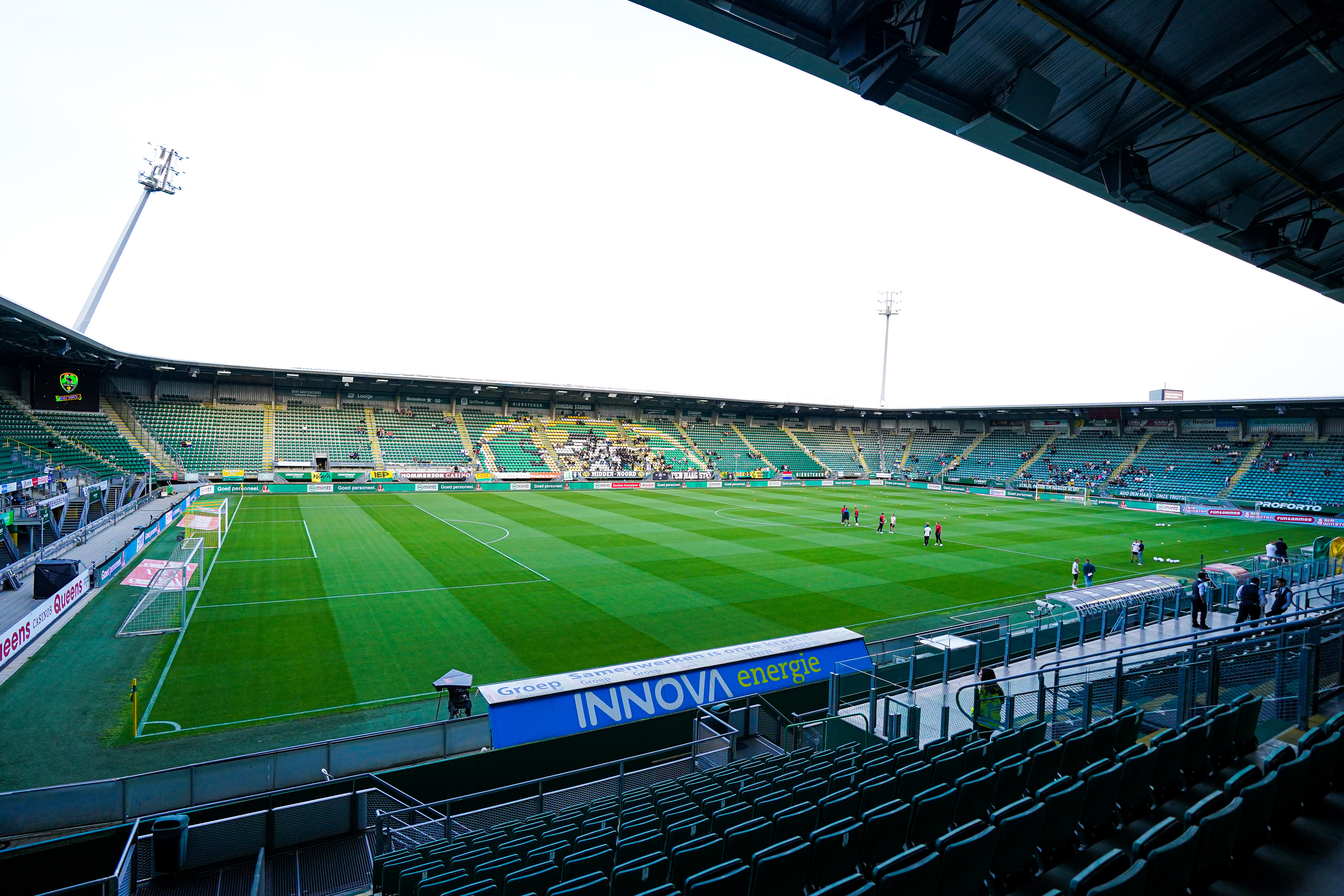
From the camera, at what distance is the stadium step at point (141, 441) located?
46938 millimetres

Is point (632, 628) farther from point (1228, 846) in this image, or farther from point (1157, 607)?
point (1228, 846)

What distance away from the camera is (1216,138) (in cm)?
905

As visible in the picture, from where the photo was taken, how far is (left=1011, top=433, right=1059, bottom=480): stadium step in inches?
2677

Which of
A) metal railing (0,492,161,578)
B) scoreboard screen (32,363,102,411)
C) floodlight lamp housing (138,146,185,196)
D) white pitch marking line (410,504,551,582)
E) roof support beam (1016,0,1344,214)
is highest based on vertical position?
floodlight lamp housing (138,146,185,196)

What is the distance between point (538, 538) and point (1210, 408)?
62529 mm

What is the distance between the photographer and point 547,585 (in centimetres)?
2211

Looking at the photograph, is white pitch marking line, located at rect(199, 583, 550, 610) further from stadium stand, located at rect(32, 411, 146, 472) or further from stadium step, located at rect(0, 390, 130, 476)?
stadium stand, located at rect(32, 411, 146, 472)

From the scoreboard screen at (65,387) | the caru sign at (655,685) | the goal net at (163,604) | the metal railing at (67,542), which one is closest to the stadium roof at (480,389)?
the scoreboard screen at (65,387)

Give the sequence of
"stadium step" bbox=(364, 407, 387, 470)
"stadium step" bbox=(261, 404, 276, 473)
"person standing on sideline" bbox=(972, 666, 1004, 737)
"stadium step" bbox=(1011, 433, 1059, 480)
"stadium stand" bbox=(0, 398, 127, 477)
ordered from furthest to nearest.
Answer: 1. "stadium step" bbox=(1011, 433, 1059, 480)
2. "stadium step" bbox=(364, 407, 387, 470)
3. "stadium step" bbox=(261, 404, 276, 473)
4. "stadium stand" bbox=(0, 398, 127, 477)
5. "person standing on sideline" bbox=(972, 666, 1004, 737)

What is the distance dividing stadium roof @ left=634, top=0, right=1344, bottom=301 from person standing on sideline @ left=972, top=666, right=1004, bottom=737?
749cm

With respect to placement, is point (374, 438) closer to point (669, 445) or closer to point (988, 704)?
point (669, 445)

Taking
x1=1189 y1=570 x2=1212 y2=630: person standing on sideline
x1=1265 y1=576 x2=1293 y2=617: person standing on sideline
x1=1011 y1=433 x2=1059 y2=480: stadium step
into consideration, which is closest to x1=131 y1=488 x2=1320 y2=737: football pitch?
x1=1189 y1=570 x2=1212 y2=630: person standing on sideline

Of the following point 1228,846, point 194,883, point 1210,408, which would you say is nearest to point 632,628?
point 194,883

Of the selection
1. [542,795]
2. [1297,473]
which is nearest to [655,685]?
[542,795]
